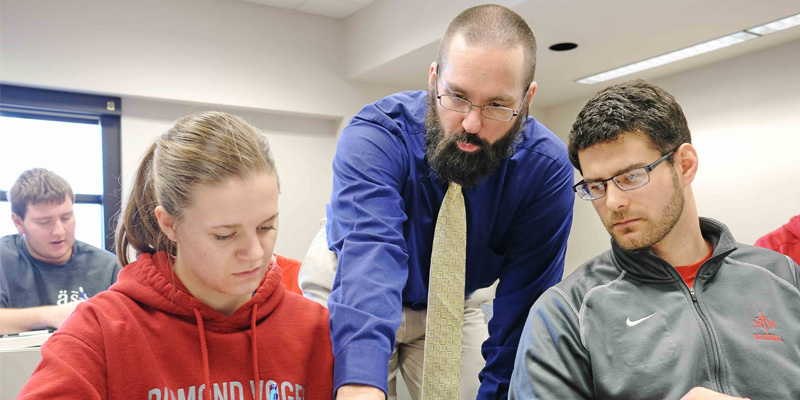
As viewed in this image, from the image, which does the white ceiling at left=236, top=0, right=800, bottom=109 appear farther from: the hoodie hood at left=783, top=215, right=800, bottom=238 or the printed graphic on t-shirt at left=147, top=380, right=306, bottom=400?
the printed graphic on t-shirt at left=147, top=380, right=306, bottom=400

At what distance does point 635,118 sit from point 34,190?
295 cm

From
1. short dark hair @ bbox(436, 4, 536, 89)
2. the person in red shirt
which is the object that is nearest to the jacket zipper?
short dark hair @ bbox(436, 4, 536, 89)

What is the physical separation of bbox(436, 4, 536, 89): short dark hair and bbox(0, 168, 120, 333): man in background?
2.50m

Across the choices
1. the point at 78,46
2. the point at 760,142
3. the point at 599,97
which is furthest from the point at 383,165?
the point at 760,142

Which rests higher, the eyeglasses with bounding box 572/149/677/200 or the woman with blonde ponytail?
the eyeglasses with bounding box 572/149/677/200

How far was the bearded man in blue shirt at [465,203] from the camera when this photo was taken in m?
1.23

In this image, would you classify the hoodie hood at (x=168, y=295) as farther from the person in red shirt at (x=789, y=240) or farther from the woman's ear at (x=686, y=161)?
the person in red shirt at (x=789, y=240)

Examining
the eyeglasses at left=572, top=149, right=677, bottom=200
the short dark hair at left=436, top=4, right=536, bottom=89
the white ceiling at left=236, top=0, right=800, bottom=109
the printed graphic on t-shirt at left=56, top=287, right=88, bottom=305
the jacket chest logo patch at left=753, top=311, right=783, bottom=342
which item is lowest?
the printed graphic on t-shirt at left=56, top=287, right=88, bottom=305

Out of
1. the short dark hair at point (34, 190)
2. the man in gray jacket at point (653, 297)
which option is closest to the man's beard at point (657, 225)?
the man in gray jacket at point (653, 297)

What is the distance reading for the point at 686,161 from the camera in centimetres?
142

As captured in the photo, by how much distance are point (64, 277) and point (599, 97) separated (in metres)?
3.00

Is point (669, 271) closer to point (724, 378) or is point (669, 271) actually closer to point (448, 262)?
point (724, 378)

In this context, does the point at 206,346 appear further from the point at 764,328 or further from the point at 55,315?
the point at 55,315

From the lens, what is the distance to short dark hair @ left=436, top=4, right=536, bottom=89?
4.83ft
